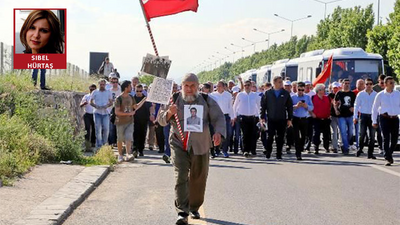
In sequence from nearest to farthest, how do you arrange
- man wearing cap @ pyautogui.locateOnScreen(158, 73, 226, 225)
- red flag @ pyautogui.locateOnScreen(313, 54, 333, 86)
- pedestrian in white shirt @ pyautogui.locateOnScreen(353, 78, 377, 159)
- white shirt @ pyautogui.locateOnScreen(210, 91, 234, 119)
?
man wearing cap @ pyautogui.locateOnScreen(158, 73, 226, 225), pedestrian in white shirt @ pyautogui.locateOnScreen(353, 78, 377, 159), white shirt @ pyautogui.locateOnScreen(210, 91, 234, 119), red flag @ pyautogui.locateOnScreen(313, 54, 333, 86)

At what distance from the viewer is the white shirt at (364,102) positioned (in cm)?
1958

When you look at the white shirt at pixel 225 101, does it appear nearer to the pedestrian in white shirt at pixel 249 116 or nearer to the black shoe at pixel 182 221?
the pedestrian in white shirt at pixel 249 116

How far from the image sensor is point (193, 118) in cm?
965

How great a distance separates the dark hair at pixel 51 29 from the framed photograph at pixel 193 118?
12.2m

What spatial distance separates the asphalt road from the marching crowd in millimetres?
1188

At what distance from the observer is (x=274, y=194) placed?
38.9ft

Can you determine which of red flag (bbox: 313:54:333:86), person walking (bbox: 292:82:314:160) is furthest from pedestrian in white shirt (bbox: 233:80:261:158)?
red flag (bbox: 313:54:333:86)

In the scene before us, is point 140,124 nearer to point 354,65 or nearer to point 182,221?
point 182,221

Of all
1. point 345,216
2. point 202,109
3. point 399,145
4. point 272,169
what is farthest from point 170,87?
point 399,145

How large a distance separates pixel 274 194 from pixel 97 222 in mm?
3384

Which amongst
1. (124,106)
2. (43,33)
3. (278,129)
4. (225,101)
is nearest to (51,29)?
(43,33)

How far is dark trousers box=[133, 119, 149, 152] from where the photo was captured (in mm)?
19719

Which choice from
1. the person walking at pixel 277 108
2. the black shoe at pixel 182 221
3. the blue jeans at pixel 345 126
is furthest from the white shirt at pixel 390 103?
the black shoe at pixel 182 221

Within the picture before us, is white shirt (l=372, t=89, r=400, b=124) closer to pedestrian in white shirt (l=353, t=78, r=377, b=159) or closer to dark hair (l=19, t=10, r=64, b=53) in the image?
pedestrian in white shirt (l=353, t=78, r=377, b=159)
